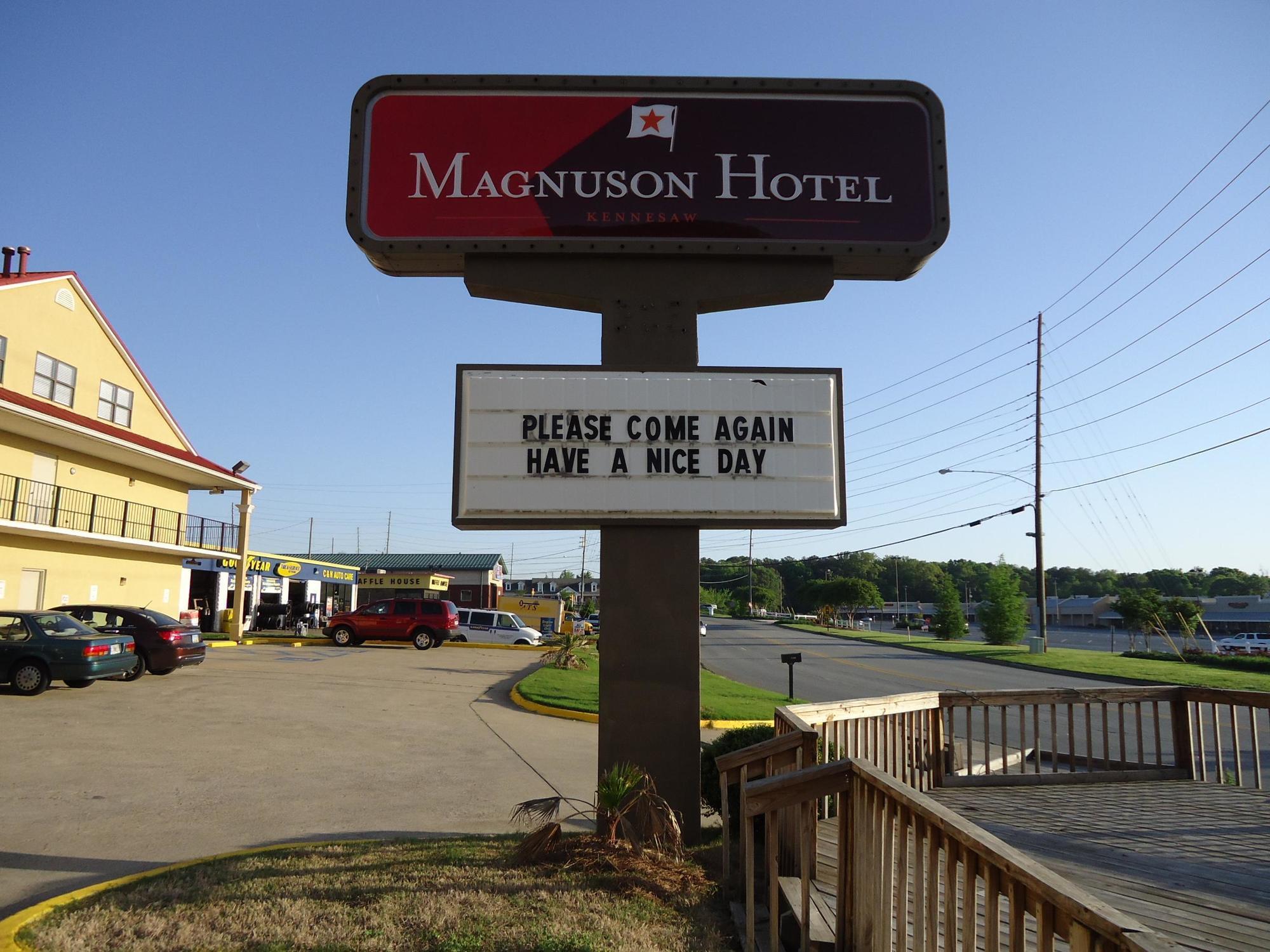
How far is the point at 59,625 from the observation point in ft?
53.9

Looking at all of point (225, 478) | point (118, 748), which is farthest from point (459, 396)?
point (225, 478)

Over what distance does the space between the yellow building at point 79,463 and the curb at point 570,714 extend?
14.8 metres

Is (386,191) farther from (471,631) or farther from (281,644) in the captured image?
(471,631)

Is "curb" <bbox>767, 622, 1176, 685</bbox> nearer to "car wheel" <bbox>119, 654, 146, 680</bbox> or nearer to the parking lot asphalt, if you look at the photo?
the parking lot asphalt

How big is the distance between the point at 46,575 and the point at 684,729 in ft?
84.2

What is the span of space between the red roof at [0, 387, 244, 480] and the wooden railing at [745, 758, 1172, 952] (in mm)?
23514

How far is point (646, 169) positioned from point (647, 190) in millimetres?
195

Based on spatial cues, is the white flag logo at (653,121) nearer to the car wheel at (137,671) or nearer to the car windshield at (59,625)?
the car windshield at (59,625)

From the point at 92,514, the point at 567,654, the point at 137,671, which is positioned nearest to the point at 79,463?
the point at 92,514

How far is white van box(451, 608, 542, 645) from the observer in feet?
123

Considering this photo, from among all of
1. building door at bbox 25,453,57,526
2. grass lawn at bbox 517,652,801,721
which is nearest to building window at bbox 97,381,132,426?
building door at bbox 25,453,57,526

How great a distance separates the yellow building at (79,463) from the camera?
2362cm

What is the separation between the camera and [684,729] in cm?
682

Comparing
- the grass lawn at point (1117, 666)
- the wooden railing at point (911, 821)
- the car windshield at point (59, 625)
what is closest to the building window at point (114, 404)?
the car windshield at point (59, 625)
